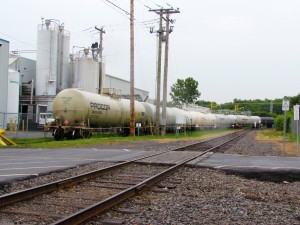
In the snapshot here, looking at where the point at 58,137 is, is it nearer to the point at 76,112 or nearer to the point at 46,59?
the point at 76,112

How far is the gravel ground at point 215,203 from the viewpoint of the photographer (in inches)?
249

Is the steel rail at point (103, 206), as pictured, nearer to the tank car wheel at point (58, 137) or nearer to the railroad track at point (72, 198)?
the railroad track at point (72, 198)

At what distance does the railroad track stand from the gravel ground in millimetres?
225

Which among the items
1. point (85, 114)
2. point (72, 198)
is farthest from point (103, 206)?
point (85, 114)

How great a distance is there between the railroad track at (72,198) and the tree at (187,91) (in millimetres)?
102292

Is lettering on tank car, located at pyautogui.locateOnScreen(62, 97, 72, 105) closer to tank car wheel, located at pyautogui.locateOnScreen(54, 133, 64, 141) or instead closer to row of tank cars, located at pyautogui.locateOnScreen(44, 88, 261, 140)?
row of tank cars, located at pyautogui.locateOnScreen(44, 88, 261, 140)

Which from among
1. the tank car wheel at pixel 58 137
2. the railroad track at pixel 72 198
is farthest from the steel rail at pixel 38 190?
the tank car wheel at pixel 58 137

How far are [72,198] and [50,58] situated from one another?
4737cm

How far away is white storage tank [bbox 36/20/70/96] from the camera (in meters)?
51.8

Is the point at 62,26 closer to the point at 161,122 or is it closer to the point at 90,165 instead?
the point at 161,122

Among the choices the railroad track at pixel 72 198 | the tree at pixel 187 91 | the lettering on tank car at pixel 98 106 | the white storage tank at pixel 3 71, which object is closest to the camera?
the railroad track at pixel 72 198

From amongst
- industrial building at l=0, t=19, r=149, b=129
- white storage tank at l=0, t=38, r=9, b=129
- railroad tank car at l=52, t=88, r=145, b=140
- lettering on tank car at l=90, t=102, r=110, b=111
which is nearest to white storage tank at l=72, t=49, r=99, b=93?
industrial building at l=0, t=19, r=149, b=129

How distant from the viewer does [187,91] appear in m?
113

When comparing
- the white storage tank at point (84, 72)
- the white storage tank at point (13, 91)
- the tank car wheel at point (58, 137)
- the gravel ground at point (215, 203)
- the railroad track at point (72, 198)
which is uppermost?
the white storage tank at point (84, 72)
